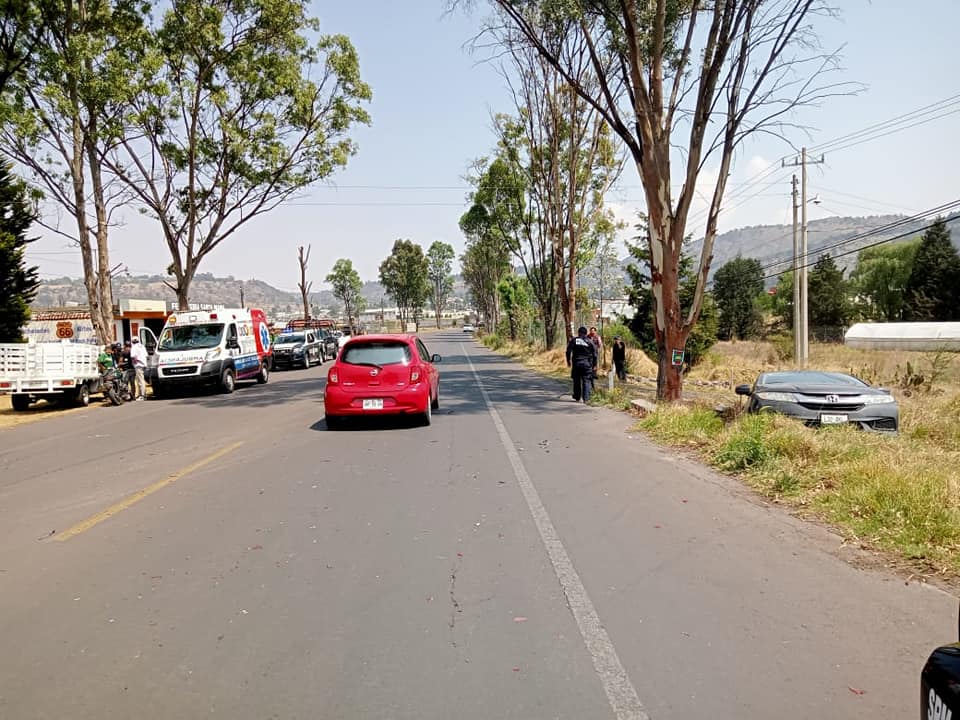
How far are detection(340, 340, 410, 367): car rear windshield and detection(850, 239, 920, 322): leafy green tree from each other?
69.4 m

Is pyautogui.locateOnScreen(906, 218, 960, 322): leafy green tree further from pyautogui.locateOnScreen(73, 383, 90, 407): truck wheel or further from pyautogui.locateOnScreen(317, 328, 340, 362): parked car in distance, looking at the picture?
pyautogui.locateOnScreen(73, 383, 90, 407): truck wheel

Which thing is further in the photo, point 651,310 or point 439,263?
point 439,263

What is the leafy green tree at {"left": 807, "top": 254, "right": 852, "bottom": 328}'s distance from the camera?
210 feet

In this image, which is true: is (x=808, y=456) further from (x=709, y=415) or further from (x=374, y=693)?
(x=374, y=693)

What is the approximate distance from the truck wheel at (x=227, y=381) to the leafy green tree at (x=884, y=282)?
65706mm

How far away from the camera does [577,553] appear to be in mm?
5668

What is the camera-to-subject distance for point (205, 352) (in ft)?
69.4

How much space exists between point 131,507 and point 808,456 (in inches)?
288

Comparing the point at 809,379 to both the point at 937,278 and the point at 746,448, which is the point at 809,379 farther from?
the point at 937,278

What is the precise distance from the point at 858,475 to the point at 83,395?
18.3 metres

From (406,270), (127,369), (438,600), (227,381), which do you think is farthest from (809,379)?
(406,270)

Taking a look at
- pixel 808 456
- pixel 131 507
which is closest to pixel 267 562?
pixel 131 507

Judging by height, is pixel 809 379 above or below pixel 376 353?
below

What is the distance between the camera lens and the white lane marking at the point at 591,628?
3.43 meters
